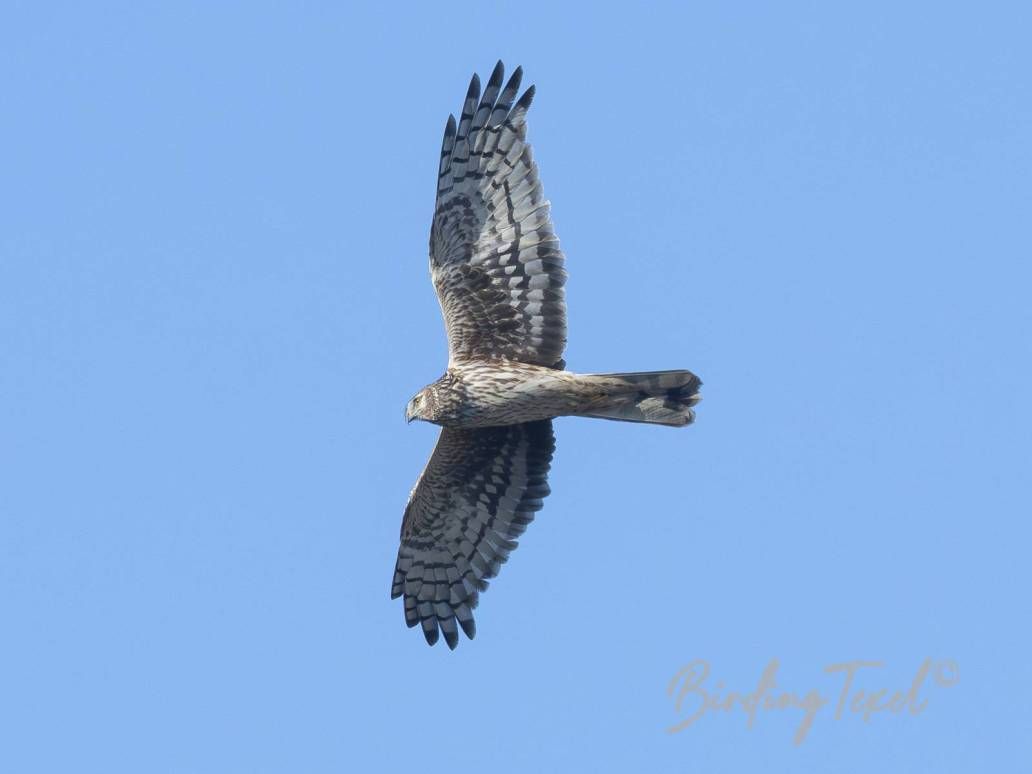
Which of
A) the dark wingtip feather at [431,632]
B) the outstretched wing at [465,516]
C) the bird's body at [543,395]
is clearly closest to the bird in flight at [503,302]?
the bird's body at [543,395]

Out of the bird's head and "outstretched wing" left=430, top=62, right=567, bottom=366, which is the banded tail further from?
the bird's head

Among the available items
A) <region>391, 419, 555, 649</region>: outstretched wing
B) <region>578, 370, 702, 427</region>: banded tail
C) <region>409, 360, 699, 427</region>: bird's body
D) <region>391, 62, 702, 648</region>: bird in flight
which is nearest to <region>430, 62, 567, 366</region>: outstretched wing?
<region>391, 62, 702, 648</region>: bird in flight

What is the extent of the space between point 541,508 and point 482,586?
772 millimetres

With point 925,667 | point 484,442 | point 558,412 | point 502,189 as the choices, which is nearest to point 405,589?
point 484,442

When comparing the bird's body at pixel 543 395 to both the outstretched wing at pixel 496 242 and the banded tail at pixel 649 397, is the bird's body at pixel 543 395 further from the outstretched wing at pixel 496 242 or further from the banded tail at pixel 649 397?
the outstretched wing at pixel 496 242

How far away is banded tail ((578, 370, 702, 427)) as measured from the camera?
1062 cm

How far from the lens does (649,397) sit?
35.4ft

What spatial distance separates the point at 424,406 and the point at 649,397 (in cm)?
153

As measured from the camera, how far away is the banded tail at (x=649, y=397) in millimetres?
10617

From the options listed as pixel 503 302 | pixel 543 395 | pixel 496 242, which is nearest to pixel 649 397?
pixel 543 395

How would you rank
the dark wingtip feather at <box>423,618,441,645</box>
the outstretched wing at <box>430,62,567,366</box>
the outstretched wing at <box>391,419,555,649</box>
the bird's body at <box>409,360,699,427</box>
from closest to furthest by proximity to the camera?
the bird's body at <box>409,360,699,427</box>
the outstretched wing at <box>430,62,567,366</box>
the outstretched wing at <box>391,419,555,649</box>
the dark wingtip feather at <box>423,618,441,645</box>

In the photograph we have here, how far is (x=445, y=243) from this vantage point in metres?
11.0

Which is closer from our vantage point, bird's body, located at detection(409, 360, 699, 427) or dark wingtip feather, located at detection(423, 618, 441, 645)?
bird's body, located at detection(409, 360, 699, 427)

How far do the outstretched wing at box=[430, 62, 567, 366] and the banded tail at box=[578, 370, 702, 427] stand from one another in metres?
0.46
